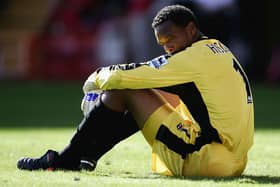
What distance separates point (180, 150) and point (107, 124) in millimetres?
590

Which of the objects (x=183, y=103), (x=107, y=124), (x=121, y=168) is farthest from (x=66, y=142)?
(x=183, y=103)

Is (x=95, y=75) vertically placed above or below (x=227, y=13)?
above

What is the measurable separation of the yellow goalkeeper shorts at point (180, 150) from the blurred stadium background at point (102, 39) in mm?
12034

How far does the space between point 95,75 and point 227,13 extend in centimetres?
1292

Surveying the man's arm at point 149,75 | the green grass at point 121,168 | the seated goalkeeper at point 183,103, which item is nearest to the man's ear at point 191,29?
the seated goalkeeper at point 183,103

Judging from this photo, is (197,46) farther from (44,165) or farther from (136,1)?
(136,1)

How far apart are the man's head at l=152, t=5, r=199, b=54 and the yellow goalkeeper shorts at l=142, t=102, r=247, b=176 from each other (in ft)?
1.55

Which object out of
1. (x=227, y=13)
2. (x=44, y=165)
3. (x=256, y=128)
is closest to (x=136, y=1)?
(x=227, y=13)

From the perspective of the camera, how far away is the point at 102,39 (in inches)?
846

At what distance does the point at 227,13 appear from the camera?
20.7 meters

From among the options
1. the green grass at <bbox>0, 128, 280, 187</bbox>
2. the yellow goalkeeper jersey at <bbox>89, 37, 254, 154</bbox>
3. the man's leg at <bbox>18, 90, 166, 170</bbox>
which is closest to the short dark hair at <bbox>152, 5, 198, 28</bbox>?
the yellow goalkeeper jersey at <bbox>89, 37, 254, 154</bbox>

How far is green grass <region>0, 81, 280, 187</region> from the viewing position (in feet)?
25.2

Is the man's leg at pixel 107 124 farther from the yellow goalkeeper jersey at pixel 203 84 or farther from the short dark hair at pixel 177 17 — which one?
the short dark hair at pixel 177 17

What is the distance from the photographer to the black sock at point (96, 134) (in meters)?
8.02
